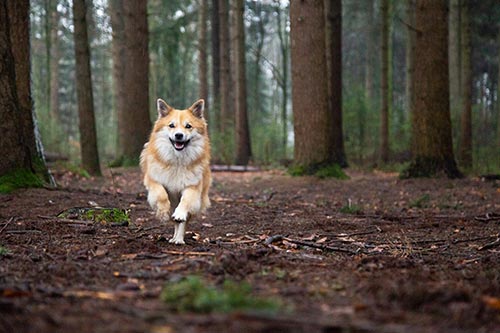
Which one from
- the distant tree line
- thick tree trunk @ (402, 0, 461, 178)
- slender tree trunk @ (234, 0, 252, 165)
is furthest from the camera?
slender tree trunk @ (234, 0, 252, 165)

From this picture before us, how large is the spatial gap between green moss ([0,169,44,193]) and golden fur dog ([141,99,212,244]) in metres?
3.50

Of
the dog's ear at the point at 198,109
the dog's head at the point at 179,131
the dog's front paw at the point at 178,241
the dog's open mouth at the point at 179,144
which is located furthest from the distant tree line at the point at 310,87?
the dog's front paw at the point at 178,241

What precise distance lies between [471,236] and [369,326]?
4966 millimetres

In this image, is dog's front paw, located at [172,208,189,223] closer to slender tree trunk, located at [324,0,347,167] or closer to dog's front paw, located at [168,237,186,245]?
dog's front paw, located at [168,237,186,245]

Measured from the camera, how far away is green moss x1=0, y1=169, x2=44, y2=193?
9.21 meters

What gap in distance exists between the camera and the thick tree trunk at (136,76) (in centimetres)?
1947

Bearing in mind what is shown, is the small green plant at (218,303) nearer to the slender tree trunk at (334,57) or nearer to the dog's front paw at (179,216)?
the dog's front paw at (179,216)

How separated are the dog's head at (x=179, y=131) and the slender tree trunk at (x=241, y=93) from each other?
16555 mm

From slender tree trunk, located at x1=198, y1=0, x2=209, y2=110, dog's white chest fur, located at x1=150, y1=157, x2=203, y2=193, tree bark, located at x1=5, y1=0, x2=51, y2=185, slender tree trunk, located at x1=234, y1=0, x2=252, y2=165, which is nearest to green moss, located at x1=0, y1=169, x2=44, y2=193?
tree bark, located at x1=5, y1=0, x2=51, y2=185

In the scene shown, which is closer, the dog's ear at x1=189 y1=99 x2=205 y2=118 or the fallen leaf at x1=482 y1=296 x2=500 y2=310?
the fallen leaf at x1=482 y1=296 x2=500 y2=310

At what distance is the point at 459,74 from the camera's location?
1009 inches

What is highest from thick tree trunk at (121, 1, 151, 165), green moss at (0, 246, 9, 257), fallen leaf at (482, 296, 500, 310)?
thick tree trunk at (121, 1, 151, 165)

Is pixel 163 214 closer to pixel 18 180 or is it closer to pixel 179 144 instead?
pixel 179 144

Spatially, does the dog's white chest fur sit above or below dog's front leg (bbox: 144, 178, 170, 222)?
above
